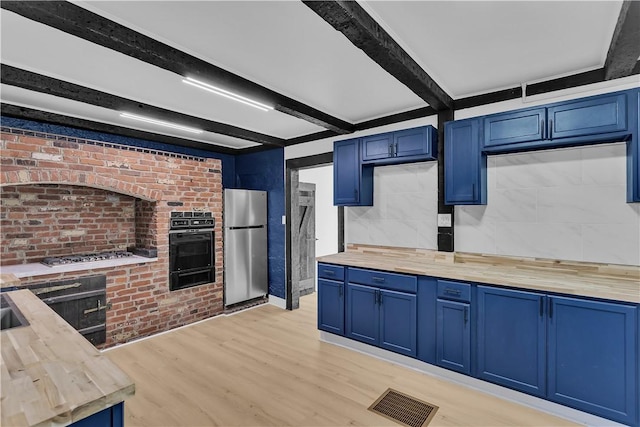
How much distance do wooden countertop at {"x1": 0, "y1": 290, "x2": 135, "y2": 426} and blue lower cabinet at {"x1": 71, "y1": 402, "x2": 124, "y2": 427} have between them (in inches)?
3.4

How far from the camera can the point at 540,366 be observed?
2268 mm

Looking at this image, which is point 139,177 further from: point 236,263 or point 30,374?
point 30,374

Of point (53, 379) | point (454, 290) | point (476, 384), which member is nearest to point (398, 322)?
point (454, 290)

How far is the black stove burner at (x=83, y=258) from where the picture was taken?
336 centimetres

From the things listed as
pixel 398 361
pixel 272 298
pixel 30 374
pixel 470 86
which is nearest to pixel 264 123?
pixel 470 86

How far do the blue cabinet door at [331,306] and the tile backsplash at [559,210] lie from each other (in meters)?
1.42

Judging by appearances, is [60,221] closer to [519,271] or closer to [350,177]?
[350,177]

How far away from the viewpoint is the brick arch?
297cm

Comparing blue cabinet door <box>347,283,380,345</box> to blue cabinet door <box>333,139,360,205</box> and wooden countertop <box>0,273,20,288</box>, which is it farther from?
wooden countertop <box>0,273,20,288</box>

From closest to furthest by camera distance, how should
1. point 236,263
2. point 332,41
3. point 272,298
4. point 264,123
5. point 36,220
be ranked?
point 332,41, point 36,220, point 264,123, point 236,263, point 272,298

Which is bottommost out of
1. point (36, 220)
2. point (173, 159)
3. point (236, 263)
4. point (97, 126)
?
point (236, 263)

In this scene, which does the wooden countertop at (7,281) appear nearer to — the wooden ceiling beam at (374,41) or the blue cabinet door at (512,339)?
the wooden ceiling beam at (374,41)

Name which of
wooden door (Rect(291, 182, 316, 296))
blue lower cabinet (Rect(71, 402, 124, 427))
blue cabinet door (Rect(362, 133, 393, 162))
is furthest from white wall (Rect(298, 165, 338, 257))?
blue lower cabinet (Rect(71, 402, 124, 427))

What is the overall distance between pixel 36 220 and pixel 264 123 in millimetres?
2827
